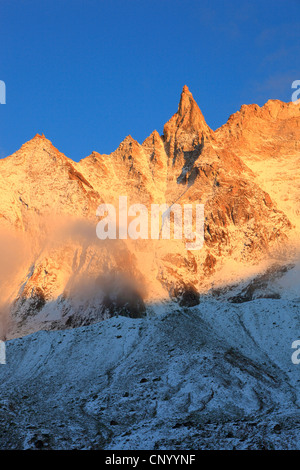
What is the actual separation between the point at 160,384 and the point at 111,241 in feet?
356

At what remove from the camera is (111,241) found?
16412 centimetres

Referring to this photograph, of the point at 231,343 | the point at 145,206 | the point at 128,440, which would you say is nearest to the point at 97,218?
the point at 145,206

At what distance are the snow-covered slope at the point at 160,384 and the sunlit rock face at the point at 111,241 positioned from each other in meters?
60.4

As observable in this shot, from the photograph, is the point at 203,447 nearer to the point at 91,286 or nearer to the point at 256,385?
the point at 256,385

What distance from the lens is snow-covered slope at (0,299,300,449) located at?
41500 millimetres

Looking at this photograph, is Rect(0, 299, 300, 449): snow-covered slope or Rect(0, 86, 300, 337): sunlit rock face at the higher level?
Rect(0, 86, 300, 337): sunlit rock face

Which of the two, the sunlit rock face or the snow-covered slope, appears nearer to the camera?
the snow-covered slope

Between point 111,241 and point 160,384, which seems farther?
point 111,241

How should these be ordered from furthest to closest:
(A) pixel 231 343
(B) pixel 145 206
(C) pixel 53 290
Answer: (B) pixel 145 206, (C) pixel 53 290, (A) pixel 231 343

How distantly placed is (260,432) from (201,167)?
519ft

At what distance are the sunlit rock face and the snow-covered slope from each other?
6036 centimetres

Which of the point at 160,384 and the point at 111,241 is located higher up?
the point at 111,241

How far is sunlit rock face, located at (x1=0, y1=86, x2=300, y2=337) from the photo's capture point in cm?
14388

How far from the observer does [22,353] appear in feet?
242
